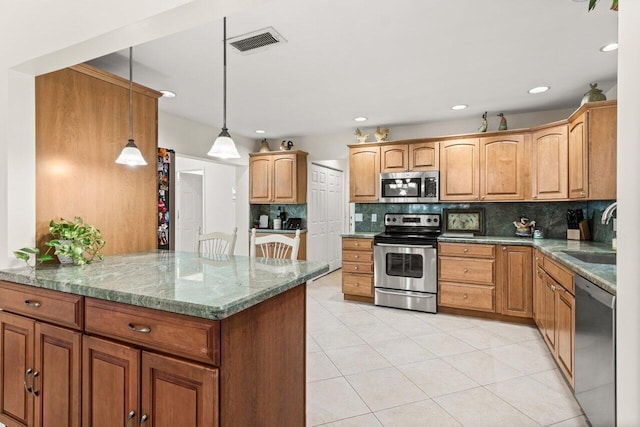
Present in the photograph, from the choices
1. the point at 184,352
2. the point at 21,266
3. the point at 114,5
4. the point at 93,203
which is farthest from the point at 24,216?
the point at 184,352

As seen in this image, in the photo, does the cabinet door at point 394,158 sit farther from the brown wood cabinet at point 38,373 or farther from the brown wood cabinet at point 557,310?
the brown wood cabinet at point 38,373

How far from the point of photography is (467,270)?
3801mm

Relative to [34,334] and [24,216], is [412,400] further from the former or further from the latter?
[24,216]

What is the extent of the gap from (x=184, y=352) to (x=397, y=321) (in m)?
2.94

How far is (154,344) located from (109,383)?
1.12ft

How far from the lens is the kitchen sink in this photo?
2561mm

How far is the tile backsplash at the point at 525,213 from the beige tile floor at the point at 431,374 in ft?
3.93

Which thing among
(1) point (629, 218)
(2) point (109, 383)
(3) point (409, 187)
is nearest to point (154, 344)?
(2) point (109, 383)

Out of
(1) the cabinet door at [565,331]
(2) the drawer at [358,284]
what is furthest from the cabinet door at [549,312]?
(2) the drawer at [358,284]

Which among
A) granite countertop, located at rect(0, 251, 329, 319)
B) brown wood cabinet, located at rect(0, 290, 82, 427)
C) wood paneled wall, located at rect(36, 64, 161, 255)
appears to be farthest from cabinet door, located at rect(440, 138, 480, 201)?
brown wood cabinet, located at rect(0, 290, 82, 427)

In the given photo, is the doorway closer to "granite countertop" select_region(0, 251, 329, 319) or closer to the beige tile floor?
the beige tile floor

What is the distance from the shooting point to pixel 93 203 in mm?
2342

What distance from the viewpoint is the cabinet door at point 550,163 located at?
3385mm

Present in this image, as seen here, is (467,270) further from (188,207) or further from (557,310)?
(188,207)
